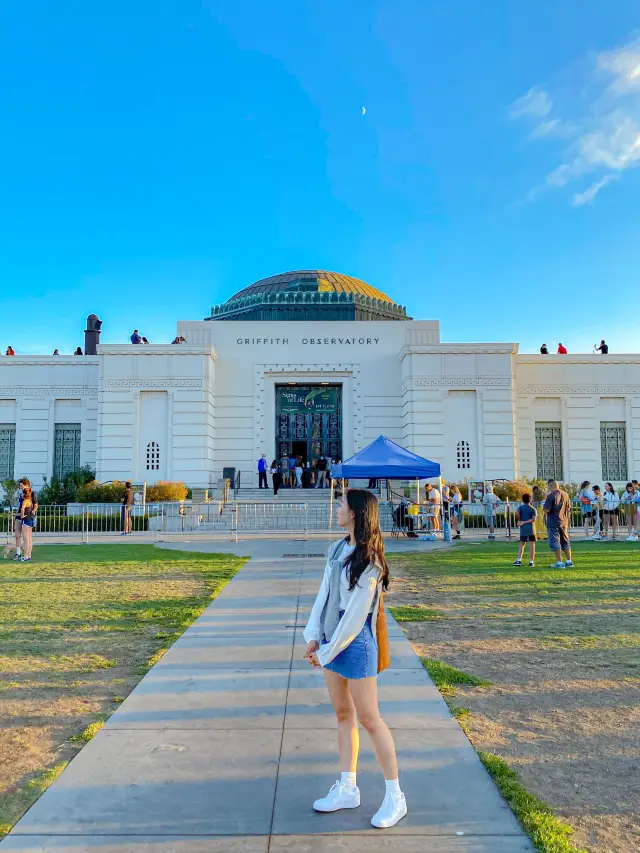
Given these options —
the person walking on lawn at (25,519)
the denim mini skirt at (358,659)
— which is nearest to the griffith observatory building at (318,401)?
the person walking on lawn at (25,519)

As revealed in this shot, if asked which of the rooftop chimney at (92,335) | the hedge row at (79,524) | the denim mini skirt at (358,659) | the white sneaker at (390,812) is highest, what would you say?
the rooftop chimney at (92,335)

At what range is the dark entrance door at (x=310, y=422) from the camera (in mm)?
30438

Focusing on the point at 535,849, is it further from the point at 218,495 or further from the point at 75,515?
the point at 218,495

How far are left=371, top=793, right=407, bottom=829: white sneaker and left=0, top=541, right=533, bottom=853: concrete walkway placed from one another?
0.04 meters

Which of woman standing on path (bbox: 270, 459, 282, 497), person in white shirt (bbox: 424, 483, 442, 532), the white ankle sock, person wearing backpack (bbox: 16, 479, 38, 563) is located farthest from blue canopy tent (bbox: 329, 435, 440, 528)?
the white ankle sock

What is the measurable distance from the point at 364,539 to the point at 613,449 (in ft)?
96.7

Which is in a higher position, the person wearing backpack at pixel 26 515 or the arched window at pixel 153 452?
the arched window at pixel 153 452

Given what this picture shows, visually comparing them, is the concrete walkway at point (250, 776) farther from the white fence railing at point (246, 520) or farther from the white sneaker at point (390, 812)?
the white fence railing at point (246, 520)

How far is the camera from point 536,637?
7.41m

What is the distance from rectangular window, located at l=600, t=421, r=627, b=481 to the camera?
1174 inches

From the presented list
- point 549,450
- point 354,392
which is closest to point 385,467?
point 354,392

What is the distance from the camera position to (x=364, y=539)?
3.63 m

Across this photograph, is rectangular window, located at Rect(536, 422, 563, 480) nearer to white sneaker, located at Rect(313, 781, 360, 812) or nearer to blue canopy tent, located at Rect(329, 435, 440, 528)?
blue canopy tent, located at Rect(329, 435, 440, 528)

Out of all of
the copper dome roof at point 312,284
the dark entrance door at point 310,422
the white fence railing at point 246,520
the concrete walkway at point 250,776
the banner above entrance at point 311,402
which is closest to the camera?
the concrete walkway at point 250,776
